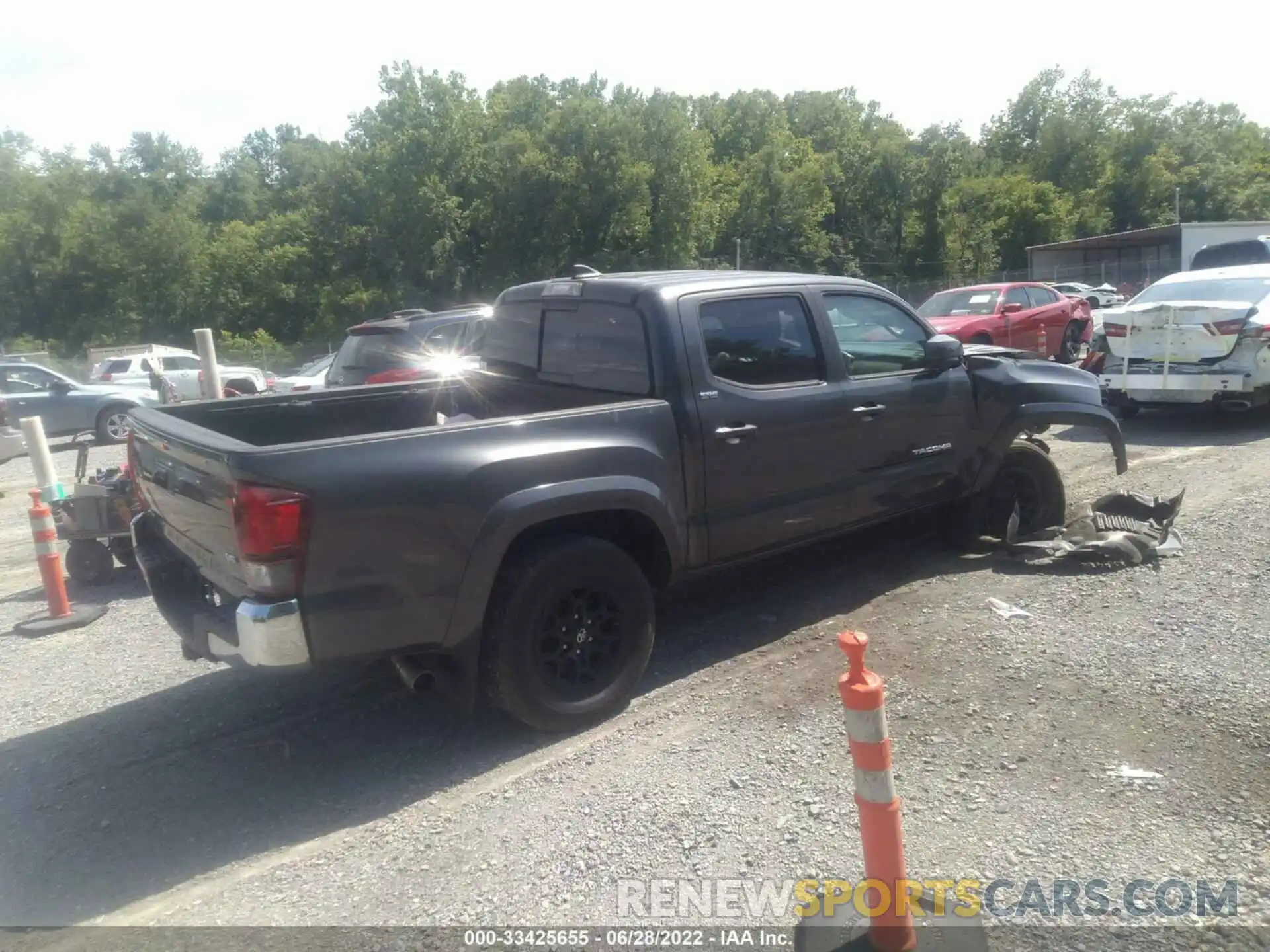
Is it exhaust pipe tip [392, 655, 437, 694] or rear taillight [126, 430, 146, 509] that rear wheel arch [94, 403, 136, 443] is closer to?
rear taillight [126, 430, 146, 509]

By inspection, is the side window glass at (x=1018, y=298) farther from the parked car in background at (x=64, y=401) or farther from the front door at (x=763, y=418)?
the parked car in background at (x=64, y=401)

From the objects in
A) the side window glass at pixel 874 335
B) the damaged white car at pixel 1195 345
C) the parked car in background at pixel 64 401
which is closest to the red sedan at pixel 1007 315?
the damaged white car at pixel 1195 345

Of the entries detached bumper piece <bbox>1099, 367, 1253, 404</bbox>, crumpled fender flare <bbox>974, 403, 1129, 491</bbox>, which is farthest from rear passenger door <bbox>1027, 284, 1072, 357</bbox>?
crumpled fender flare <bbox>974, 403, 1129, 491</bbox>

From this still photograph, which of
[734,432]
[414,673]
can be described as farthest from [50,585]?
[734,432]

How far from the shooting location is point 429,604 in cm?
397

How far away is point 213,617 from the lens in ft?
13.5

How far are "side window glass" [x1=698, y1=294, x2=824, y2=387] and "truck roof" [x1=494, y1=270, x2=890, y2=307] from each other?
0.32 ft

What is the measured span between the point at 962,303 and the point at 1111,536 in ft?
36.0

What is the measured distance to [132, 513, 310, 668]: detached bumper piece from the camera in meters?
3.65

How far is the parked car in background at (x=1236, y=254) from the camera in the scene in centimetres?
1859

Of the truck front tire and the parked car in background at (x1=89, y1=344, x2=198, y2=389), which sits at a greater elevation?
the parked car in background at (x1=89, y1=344, x2=198, y2=389)

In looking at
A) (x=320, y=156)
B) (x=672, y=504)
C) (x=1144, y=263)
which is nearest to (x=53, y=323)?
(x=320, y=156)

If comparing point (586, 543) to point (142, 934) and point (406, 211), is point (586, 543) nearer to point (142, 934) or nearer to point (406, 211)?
point (142, 934)

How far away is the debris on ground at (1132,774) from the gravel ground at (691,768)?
3 centimetres
